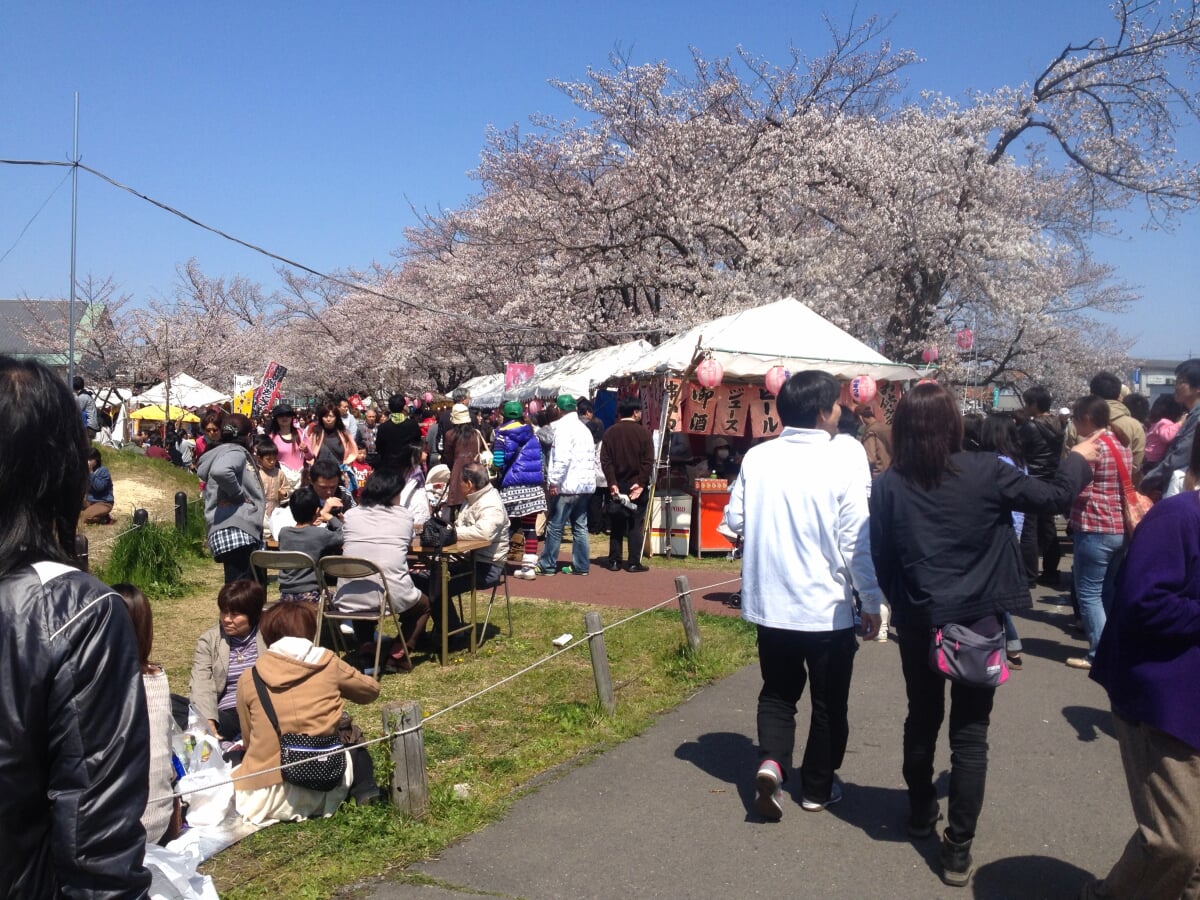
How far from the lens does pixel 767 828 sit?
13.7 feet

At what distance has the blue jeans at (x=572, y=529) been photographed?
10.4 m

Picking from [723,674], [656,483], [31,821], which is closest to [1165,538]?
[31,821]

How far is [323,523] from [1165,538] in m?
6.88

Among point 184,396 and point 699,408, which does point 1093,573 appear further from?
point 184,396

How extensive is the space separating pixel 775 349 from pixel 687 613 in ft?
18.6

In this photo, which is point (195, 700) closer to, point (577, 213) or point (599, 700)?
point (599, 700)

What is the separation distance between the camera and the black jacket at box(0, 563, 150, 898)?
1.53 metres

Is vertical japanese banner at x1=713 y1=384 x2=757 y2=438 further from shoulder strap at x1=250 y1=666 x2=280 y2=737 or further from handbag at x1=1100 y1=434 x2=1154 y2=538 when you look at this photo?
shoulder strap at x1=250 y1=666 x2=280 y2=737

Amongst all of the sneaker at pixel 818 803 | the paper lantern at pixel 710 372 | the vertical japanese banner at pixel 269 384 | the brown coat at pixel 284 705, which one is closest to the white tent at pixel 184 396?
the vertical japanese banner at pixel 269 384

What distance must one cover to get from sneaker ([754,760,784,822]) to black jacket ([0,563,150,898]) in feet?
9.70

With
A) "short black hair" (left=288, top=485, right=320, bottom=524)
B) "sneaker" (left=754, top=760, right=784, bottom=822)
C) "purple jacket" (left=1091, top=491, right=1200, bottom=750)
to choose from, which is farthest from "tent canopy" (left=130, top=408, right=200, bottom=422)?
"purple jacket" (left=1091, top=491, right=1200, bottom=750)

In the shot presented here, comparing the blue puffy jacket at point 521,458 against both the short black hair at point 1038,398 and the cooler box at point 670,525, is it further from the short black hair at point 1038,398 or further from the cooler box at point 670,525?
the short black hair at point 1038,398

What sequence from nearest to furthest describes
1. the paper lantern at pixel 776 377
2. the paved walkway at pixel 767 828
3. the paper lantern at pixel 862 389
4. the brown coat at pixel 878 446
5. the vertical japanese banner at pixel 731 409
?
the paved walkway at pixel 767 828 < the brown coat at pixel 878 446 < the paper lantern at pixel 776 377 < the paper lantern at pixel 862 389 < the vertical japanese banner at pixel 731 409

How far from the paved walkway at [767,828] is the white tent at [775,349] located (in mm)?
6379
